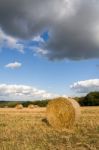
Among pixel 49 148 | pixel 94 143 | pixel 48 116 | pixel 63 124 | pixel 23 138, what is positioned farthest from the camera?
pixel 48 116

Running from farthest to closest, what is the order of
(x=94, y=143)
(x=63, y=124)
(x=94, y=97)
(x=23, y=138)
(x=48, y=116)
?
(x=94, y=97)
(x=48, y=116)
(x=63, y=124)
(x=23, y=138)
(x=94, y=143)

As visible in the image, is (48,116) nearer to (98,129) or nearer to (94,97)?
(98,129)

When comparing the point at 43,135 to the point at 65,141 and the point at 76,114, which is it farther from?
the point at 76,114

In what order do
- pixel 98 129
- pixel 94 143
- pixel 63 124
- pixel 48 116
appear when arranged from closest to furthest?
pixel 94 143
pixel 98 129
pixel 63 124
pixel 48 116

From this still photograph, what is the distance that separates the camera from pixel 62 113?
17.8 meters

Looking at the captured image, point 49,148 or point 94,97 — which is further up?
point 94,97

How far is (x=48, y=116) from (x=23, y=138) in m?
6.63

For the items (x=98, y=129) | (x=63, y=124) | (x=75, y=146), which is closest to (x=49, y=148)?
(x=75, y=146)

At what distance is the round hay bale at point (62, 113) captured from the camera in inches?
661

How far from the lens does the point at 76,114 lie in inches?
672

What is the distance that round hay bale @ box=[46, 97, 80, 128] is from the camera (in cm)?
1680

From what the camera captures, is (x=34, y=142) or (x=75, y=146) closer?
(x=75, y=146)

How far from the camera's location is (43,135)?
1216 cm

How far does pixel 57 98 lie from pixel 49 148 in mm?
9072
